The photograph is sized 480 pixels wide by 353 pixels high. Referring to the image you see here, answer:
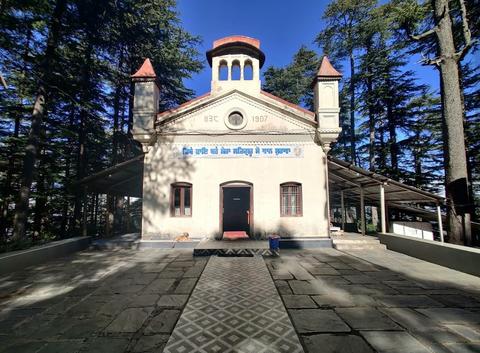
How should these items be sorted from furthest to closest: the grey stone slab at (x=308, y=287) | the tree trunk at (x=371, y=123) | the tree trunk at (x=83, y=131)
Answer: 1. the tree trunk at (x=371, y=123)
2. the tree trunk at (x=83, y=131)
3. the grey stone slab at (x=308, y=287)

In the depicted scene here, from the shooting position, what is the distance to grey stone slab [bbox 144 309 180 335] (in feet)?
12.3

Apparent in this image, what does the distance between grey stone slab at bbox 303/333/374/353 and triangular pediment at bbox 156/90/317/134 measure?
934cm

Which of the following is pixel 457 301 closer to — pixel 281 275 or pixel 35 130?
pixel 281 275

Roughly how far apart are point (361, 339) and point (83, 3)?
18.1 metres

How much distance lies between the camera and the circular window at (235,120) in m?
11.6

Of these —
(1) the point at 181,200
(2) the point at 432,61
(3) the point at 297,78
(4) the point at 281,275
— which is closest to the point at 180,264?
(4) the point at 281,275

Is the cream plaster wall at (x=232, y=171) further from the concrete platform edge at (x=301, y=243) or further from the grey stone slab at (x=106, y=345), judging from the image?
the grey stone slab at (x=106, y=345)

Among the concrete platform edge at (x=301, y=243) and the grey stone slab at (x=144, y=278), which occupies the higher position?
the concrete platform edge at (x=301, y=243)

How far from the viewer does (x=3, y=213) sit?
14008 millimetres

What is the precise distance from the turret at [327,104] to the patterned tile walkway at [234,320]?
7.72 meters

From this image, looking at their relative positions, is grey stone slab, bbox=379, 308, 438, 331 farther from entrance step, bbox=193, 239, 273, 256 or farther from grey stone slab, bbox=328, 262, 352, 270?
entrance step, bbox=193, 239, 273, 256

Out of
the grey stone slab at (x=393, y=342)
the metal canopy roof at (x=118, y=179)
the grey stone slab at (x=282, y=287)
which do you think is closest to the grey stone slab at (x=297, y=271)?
the grey stone slab at (x=282, y=287)

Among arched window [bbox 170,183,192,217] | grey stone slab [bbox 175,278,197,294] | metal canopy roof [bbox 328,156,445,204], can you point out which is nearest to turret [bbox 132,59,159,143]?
arched window [bbox 170,183,192,217]

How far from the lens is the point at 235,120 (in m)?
11.9
